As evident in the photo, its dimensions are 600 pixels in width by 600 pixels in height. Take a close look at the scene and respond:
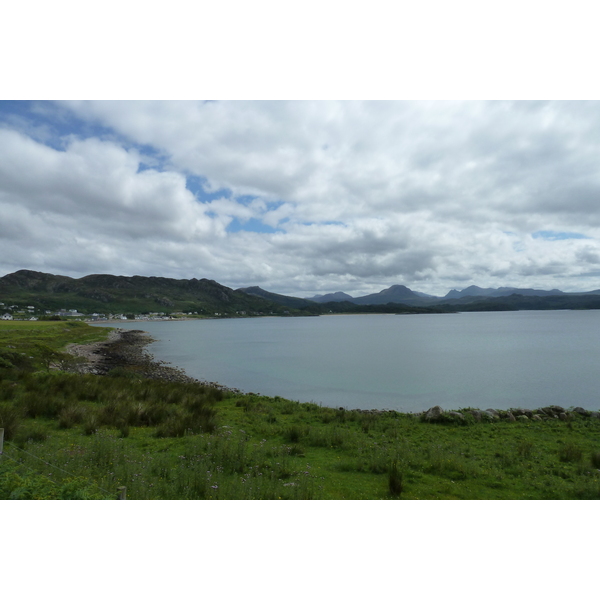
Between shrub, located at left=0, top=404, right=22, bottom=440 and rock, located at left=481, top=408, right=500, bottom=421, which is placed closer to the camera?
shrub, located at left=0, top=404, right=22, bottom=440

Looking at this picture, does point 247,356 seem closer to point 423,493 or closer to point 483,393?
point 483,393

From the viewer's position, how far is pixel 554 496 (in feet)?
23.7

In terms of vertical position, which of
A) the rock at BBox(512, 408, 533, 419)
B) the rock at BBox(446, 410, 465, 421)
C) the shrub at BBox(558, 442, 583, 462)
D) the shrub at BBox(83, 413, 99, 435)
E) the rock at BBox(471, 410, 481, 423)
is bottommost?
the rock at BBox(512, 408, 533, 419)

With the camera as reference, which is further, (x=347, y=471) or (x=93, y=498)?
(x=347, y=471)

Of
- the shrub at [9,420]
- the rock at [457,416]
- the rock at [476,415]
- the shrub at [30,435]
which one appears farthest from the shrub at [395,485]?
the rock at [476,415]

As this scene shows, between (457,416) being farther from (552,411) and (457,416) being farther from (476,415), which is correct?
(552,411)

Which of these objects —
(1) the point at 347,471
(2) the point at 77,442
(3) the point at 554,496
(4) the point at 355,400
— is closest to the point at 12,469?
(2) the point at 77,442

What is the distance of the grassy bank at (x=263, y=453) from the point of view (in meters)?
6.40

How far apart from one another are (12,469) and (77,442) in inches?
160

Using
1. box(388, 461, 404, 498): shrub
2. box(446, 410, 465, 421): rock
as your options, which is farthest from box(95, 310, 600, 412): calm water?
box(388, 461, 404, 498): shrub

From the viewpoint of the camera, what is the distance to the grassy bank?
6398 millimetres

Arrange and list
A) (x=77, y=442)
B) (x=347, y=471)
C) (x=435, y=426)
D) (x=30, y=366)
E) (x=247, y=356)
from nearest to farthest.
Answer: (x=347, y=471) → (x=77, y=442) → (x=435, y=426) → (x=30, y=366) → (x=247, y=356)

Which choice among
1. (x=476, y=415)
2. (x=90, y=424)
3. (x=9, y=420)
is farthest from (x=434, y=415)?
(x=9, y=420)

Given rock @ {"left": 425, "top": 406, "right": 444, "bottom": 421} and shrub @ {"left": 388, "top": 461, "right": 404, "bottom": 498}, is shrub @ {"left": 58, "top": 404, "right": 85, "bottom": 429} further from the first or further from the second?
rock @ {"left": 425, "top": 406, "right": 444, "bottom": 421}
